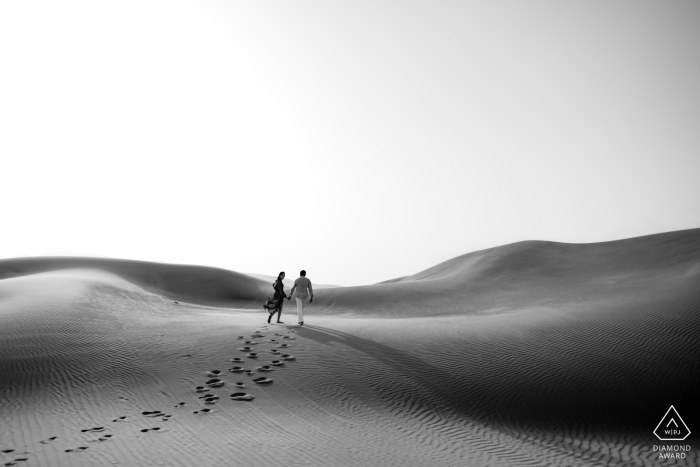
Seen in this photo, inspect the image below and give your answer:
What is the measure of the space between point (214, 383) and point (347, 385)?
321 cm

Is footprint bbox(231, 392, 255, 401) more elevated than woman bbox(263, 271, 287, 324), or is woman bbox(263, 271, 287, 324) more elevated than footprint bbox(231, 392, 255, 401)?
woman bbox(263, 271, 287, 324)

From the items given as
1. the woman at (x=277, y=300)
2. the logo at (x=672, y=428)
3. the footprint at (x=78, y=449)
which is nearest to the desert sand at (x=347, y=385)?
the footprint at (x=78, y=449)

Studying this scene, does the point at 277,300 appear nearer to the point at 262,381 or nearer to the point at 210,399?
the point at 262,381

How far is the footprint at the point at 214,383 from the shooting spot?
9.95 metres

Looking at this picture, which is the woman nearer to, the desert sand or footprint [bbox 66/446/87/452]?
the desert sand

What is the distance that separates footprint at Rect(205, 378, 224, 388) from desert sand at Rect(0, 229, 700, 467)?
6 centimetres

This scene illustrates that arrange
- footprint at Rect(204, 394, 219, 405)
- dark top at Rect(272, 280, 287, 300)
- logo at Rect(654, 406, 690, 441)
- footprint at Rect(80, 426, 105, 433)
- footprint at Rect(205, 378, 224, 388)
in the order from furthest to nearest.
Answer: dark top at Rect(272, 280, 287, 300), footprint at Rect(205, 378, 224, 388), footprint at Rect(204, 394, 219, 405), logo at Rect(654, 406, 690, 441), footprint at Rect(80, 426, 105, 433)

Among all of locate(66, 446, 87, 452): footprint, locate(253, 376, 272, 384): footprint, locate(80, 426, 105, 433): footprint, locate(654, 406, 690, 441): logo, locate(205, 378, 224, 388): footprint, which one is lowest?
locate(66, 446, 87, 452): footprint

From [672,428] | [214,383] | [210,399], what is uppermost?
[214,383]

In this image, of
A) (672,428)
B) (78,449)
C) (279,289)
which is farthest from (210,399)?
(672,428)

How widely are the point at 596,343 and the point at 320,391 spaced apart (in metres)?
8.83

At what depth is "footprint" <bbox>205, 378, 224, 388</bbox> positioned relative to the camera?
9.95m

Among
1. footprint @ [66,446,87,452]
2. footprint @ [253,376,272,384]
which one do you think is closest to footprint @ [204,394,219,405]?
footprint @ [253,376,272,384]

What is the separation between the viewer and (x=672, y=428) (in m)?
9.26
